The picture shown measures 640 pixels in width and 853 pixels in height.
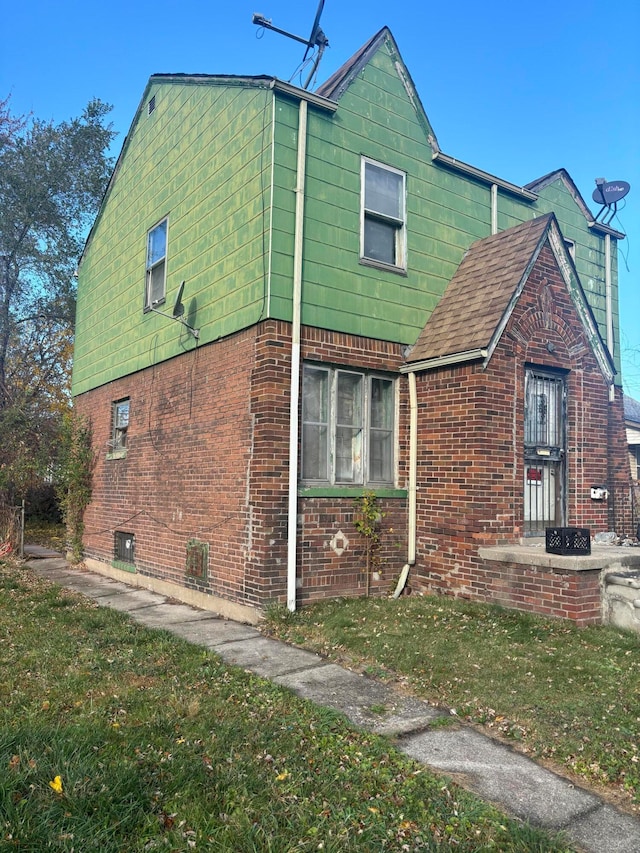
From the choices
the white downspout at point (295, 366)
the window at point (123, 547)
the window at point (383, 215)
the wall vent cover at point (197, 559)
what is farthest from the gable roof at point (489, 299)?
the window at point (123, 547)

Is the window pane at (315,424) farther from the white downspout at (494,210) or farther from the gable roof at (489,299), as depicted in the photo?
the white downspout at (494,210)

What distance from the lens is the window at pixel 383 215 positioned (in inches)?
343

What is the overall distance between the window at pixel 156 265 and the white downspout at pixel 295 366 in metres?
3.64

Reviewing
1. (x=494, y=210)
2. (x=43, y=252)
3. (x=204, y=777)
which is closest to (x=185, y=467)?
(x=204, y=777)

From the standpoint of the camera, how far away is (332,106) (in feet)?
26.8

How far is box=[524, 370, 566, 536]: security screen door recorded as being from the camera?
8234 mm

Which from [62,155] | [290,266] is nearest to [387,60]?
[290,266]

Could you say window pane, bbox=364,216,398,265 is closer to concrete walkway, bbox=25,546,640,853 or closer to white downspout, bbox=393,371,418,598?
white downspout, bbox=393,371,418,598

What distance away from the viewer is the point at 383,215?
8.83 meters

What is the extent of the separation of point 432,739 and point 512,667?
1461 millimetres

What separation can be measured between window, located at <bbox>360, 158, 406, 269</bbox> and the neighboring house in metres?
0.03

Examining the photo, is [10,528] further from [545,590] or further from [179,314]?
[545,590]

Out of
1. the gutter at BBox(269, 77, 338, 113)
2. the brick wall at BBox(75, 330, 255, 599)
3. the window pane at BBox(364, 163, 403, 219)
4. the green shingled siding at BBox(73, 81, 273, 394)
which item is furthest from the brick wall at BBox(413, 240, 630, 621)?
the gutter at BBox(269, 77, 338, 113)

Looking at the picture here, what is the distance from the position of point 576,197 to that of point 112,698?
11791mm
